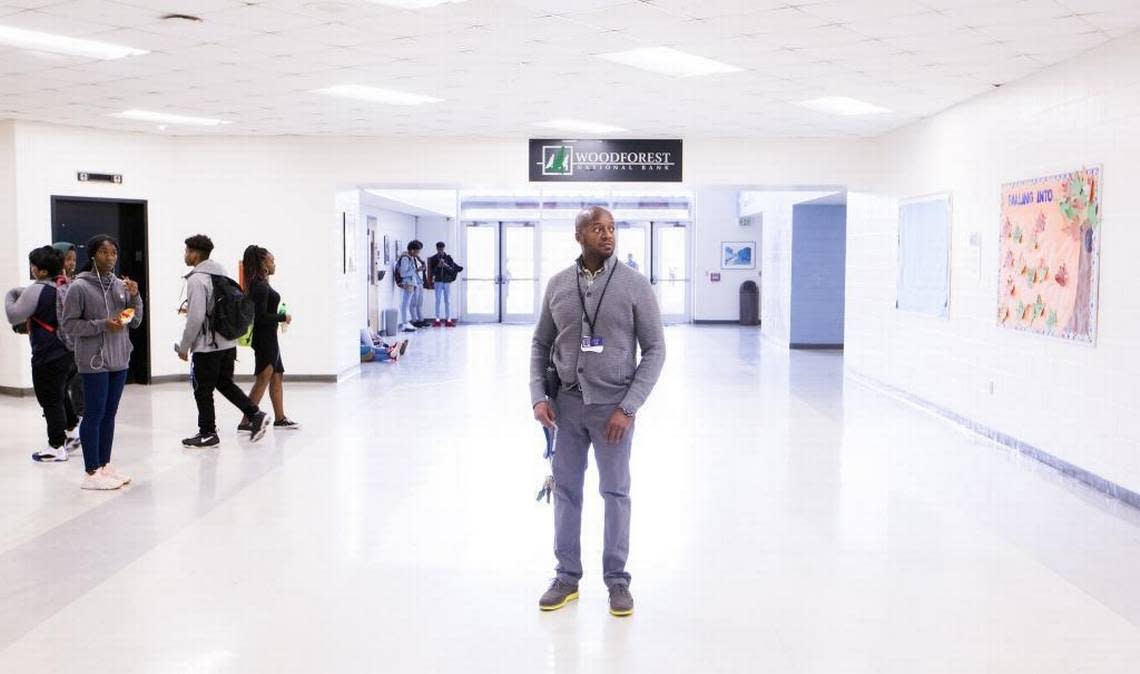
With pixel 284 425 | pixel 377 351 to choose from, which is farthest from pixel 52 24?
pixel 377 351

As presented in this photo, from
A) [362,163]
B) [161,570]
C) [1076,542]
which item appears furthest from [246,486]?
[362,163]

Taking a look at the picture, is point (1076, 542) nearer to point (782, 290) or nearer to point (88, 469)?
point (88, 469)

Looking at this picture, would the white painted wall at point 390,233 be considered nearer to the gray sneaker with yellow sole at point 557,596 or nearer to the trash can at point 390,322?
the trash can at point 390,322

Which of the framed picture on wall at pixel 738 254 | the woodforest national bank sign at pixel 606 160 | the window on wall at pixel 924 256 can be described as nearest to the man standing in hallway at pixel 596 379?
the window on wall at pixel 924 256

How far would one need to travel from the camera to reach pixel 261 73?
25.2 ft

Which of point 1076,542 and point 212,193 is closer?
point 1076,542

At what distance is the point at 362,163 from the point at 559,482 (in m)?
8.30

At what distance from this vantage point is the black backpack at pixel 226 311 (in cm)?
700

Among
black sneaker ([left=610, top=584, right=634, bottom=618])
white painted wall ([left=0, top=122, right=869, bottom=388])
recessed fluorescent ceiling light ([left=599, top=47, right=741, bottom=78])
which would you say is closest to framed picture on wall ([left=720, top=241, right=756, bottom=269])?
white painted wall ([left=0, top=122, right=869, bottom=388])

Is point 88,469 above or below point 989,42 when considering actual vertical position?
below

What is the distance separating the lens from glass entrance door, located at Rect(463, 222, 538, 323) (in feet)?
73.4

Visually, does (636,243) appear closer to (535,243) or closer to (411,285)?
(535,243)

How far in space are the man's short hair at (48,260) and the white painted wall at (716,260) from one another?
54.0 feet

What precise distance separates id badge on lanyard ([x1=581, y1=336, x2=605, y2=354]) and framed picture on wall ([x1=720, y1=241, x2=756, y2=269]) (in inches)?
725
